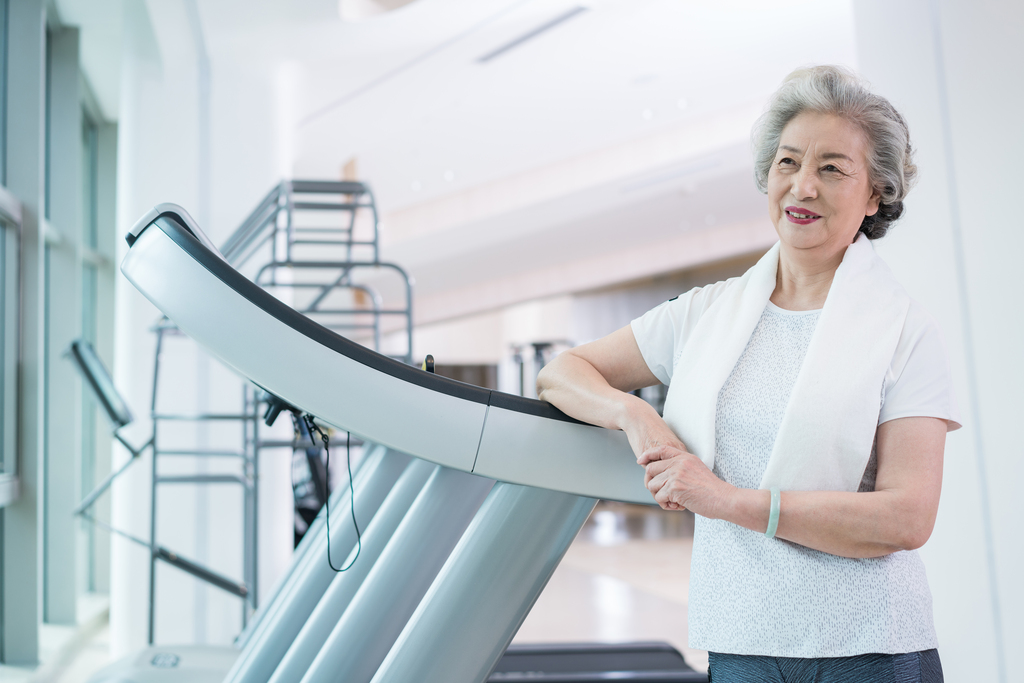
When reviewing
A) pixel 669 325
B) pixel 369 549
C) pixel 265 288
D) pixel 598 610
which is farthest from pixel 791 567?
pixel 598 610

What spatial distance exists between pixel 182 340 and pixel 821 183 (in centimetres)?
306

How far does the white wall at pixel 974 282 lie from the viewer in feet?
5.42

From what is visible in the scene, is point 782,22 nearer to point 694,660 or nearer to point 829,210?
point 694,660

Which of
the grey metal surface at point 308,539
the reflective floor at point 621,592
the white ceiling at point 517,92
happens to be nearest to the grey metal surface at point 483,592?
the grey metal surface at point 308,539

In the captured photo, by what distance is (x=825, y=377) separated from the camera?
91 cm

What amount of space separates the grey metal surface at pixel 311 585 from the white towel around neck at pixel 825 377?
1.86 feet

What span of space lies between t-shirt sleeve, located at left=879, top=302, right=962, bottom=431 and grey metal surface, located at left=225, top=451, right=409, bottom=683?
32.0 inches

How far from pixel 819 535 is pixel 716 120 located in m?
7.52

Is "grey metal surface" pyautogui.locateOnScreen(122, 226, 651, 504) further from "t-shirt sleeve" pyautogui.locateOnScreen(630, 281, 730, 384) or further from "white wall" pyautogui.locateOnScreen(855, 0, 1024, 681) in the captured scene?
"white wall" pyautogui.locateOnScreen(855, 0, 1024, 681)

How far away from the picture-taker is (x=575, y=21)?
4742 mm

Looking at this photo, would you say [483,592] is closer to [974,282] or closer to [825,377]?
[825,377]

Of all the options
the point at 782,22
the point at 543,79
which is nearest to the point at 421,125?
the point at 543,79

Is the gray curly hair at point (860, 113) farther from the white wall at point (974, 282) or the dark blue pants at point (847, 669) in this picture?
the white wall at point (974, 282)

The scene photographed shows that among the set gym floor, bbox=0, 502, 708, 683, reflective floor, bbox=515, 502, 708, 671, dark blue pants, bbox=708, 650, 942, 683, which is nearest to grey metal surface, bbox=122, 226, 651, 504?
dark blue pants, bbox=708, 650, 942, 683
